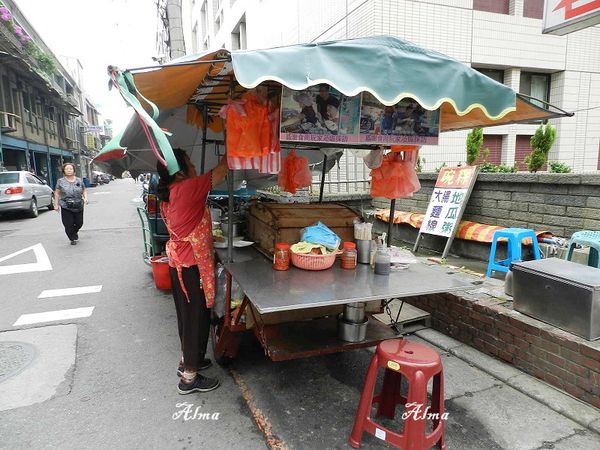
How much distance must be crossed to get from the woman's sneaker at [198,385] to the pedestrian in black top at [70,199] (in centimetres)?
719

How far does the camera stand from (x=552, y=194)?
5.06 metres

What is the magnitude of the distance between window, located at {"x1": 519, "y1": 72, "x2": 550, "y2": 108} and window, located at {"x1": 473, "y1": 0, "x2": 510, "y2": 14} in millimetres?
1722

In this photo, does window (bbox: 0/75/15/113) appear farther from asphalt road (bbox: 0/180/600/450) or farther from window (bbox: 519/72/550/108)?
window (bbox: 519/72/550/108)

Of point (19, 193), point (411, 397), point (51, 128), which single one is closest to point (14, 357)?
point (411, 397)

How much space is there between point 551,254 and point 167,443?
4.76m

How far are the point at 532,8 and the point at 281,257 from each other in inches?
396

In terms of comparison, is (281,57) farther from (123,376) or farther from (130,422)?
(123,376)

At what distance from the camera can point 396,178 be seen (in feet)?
13.0

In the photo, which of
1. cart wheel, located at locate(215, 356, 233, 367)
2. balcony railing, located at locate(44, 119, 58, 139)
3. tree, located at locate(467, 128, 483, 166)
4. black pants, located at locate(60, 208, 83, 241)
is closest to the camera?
cart wheel, located at locate(215, 356, 233, 367)

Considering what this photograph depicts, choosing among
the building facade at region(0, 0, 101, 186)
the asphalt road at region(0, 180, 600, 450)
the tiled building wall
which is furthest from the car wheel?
the asphalt road at region(0, 180, 600, 450)

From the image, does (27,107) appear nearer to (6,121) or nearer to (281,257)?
(6,121)

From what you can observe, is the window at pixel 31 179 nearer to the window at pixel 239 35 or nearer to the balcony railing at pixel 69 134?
the window at pixel 239 35

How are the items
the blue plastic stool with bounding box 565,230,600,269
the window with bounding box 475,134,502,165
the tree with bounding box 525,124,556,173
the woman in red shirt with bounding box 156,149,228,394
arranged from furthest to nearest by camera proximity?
1. the window with bounding box 475,134,502,165
2. the tree with bounding box 525,124,556,173
3. the blue plastic stool with bounding box 565,230,600,269
4. the woman in red shirt with bounding box 156,149,228,394

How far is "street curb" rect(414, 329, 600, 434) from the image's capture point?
2.75 metres
